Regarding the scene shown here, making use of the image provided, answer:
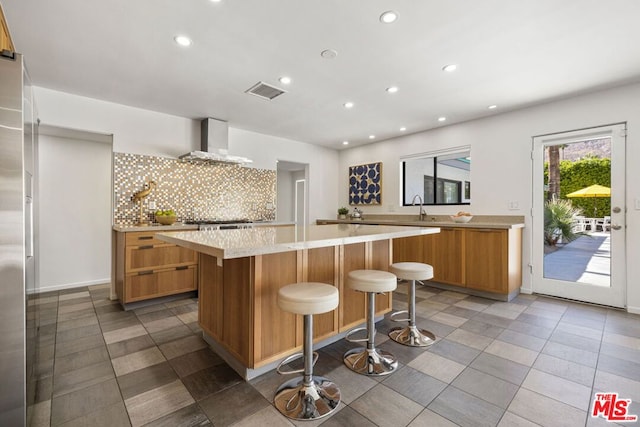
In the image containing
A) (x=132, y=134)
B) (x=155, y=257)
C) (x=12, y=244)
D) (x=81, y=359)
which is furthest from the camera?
(x=132, y=134)

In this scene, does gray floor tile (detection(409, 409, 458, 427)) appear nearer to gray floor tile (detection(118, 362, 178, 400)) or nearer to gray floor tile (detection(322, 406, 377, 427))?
gray floor tile (detection(322, 406, 377, 427))

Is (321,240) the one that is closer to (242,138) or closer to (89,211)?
(242,138)

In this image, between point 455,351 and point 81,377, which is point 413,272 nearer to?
point 455,351

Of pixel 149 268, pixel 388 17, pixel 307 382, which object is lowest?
pixel 307 382

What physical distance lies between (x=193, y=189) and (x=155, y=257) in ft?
4.10

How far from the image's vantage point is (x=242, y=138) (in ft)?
16.1

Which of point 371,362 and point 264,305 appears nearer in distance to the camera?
point 264,305

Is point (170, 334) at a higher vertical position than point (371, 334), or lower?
lower

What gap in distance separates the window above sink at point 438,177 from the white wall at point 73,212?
497 cm

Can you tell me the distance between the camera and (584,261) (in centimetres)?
351

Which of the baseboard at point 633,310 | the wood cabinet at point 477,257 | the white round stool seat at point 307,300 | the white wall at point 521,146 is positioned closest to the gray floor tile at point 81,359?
the white round stool seat at point 307,300

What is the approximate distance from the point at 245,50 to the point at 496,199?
3763mm

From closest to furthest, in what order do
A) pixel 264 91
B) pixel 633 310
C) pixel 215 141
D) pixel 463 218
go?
pixel 633 310
pixel 264 91
pixel 463 218
pixel 215 141

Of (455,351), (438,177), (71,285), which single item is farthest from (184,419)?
(438,177)
